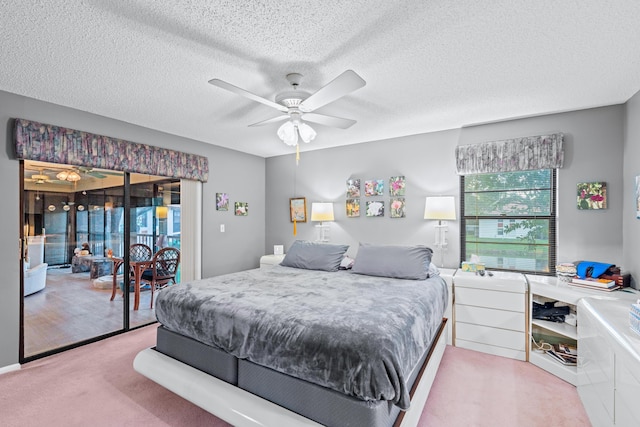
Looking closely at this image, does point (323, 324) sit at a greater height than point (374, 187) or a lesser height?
lesser

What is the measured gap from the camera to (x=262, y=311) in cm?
204

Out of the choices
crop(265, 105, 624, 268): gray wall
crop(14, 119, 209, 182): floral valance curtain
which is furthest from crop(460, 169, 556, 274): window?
crop(14, 119, 209, 182): floral valance curtain

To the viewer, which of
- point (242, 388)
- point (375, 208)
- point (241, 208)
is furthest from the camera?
point (241, 208)

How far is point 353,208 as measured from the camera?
4.52m

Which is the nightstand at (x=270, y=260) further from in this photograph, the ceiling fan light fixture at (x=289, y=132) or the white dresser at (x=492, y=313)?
the white dresser at (x=492, y=313)

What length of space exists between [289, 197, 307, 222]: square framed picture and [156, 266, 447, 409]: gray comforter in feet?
7.14

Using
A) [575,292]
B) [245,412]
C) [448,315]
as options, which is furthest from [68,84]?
[575,292]

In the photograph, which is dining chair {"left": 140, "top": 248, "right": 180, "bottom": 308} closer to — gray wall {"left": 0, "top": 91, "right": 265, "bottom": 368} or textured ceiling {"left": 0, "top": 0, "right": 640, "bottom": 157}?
gray wall {"left": 0, "top": 91, "right": 265, "bottom": 368}

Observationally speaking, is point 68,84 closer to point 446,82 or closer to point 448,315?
point 446,82

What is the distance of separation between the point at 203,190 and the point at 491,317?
13.0ft

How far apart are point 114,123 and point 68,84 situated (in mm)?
906

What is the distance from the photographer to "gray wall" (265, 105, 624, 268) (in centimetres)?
297

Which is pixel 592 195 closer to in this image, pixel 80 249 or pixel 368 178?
pixel 368 178

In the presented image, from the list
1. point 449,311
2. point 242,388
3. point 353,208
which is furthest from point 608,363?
point 353,208
